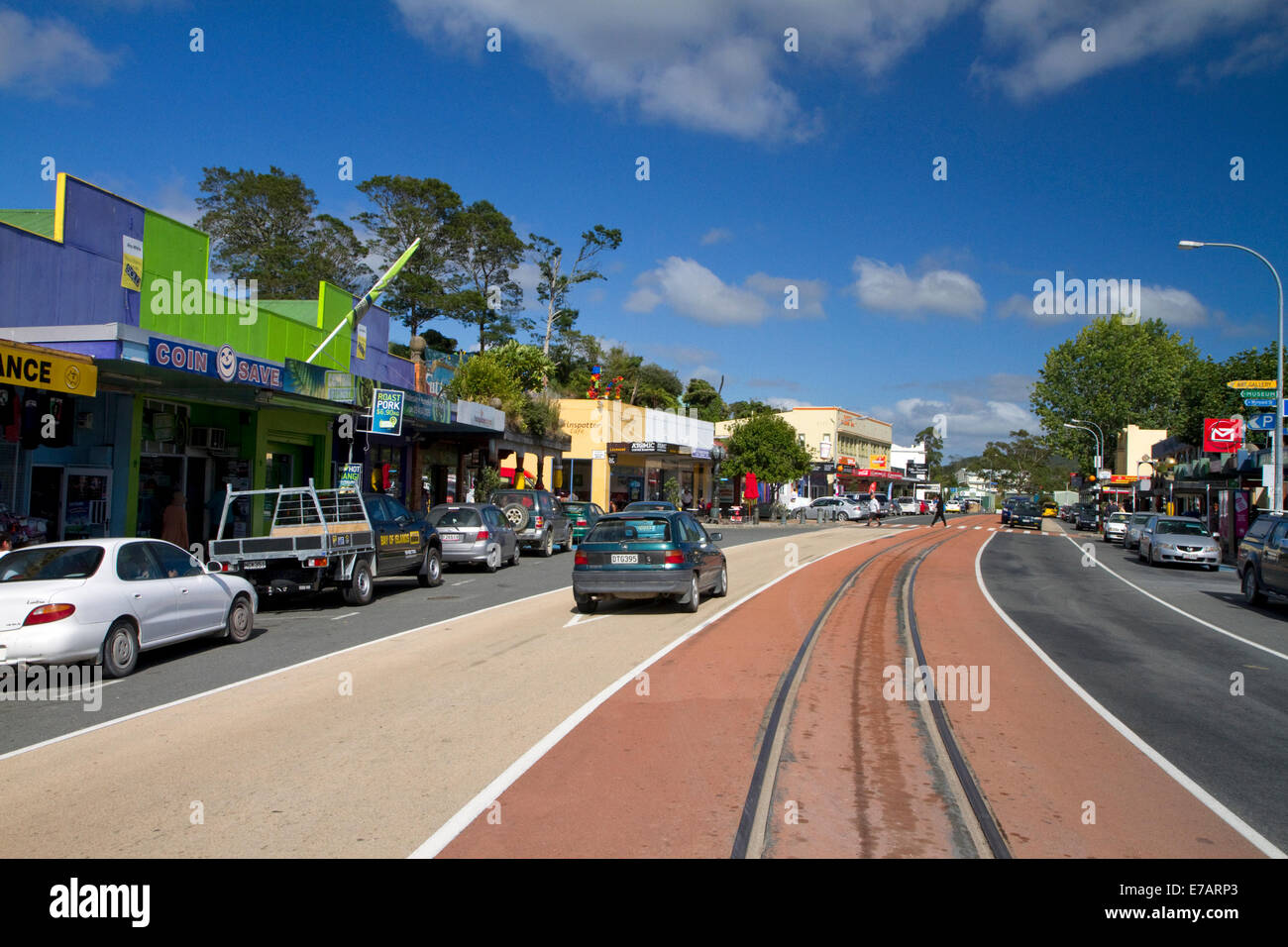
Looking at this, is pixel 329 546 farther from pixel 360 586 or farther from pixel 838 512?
pixel 838 512

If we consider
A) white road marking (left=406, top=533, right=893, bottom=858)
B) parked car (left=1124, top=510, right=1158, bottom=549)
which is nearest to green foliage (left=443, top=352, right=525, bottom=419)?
parked car (left=1124, top=510, right=1158, bottom=549)

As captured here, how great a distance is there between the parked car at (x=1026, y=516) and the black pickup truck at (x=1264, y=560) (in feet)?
117

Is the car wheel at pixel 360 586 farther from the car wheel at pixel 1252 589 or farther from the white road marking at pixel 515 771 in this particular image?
the car wheel at pixel 1252 589

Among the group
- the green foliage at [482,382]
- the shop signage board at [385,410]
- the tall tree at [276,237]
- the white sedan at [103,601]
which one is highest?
the tall tree at [276,237]

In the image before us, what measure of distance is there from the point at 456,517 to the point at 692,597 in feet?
29.5

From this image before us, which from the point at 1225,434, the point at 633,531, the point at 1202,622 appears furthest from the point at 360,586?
the point at 1225,434

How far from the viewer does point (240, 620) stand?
1198 cm

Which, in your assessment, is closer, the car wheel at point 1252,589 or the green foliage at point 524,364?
the car wheel at point 1252,589

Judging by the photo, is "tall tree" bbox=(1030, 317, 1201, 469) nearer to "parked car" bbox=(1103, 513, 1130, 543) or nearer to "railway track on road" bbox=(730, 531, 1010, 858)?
"parked car" bbox=(1103, 513, 1130, 543)

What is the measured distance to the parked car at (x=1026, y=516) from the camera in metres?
53.2

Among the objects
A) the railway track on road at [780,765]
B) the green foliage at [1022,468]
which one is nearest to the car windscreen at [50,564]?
the railway track on road at [780,765]

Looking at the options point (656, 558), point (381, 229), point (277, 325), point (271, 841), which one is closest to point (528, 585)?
point (656, 558)

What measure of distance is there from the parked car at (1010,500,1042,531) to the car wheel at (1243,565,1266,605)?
3621 cm
